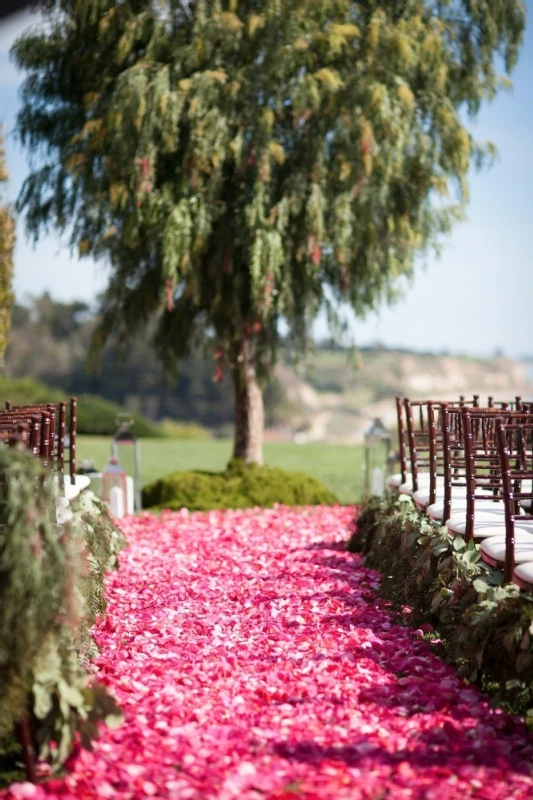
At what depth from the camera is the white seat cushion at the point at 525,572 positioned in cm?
329

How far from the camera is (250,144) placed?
9.28 m

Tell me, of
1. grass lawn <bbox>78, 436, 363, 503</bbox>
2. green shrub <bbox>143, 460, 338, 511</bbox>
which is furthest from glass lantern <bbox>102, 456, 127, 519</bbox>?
grass lawn <bbox>78, 436, 363, 503</bbox>

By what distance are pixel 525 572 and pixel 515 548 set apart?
373 millimetres

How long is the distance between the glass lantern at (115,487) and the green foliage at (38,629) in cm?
548

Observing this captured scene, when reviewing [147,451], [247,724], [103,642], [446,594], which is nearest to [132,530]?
[103,642]

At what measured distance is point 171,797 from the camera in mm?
2572

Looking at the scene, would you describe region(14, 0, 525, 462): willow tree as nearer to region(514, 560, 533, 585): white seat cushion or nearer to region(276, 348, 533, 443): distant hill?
region(514, 560, 533, 585): white seat cushion

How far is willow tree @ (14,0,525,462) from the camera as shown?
9000 millimetres

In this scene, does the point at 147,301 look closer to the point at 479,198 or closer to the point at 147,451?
the point at 479,198

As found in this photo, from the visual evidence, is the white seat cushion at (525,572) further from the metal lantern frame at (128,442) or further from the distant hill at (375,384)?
the distant hill at (375,384)

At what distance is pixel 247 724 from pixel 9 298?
22.3 feet

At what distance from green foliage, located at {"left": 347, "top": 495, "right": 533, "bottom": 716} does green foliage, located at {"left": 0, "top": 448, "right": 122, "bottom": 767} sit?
1325 mm

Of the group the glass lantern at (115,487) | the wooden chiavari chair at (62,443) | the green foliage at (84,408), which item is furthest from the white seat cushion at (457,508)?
the green foliage at (84,408)

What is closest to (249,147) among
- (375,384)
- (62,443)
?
(62,443)
